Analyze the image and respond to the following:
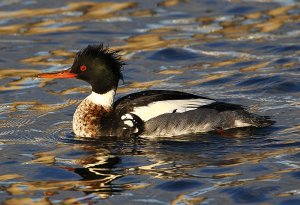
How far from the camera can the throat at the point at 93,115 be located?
39.6 ft

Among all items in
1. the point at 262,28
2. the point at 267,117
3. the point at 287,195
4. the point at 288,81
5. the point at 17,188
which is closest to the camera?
the point at 287,195

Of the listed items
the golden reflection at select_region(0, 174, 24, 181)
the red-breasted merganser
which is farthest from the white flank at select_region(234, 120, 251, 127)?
the golden reflection at select_region(0, 174, 24, 181)

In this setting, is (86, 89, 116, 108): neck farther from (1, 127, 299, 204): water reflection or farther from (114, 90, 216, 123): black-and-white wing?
(1, 127, 299, 204): water reflection

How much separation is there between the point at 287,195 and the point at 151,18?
9635 mm

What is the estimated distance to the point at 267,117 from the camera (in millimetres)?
12086

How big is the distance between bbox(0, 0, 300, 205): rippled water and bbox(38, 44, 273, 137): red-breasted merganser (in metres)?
0.19

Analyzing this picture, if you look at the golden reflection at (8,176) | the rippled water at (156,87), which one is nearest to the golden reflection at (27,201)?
the rippled water at (156,87)

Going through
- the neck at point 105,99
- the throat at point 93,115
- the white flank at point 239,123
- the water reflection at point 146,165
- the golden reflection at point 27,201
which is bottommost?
the golden reflection at point 27,201

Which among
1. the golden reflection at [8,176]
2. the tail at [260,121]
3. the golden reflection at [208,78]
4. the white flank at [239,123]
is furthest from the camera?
the golden reflection at [208,78]

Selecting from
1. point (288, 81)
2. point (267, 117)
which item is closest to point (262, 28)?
point (288, 81)

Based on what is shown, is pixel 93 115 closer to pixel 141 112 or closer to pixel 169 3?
pixel 141 112

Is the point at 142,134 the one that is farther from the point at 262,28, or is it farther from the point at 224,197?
the point at 262,28

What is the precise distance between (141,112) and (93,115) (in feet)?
2.41

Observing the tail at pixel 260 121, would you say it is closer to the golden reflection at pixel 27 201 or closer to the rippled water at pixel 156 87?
the rippled water at pixel 156 87
